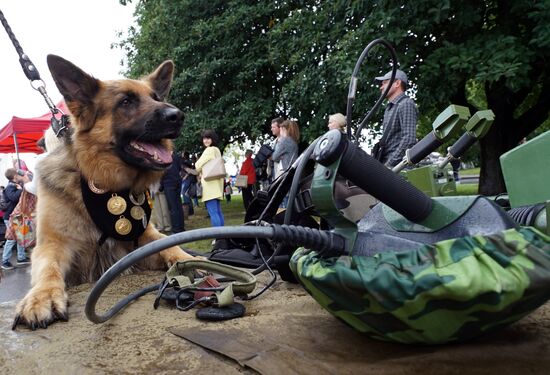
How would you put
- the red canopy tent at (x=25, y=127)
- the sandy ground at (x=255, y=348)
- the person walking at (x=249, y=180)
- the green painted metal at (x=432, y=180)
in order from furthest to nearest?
the red canopy tent at (x=25, y=127) < the person walking at (x=249, y=180) < the green painted metal at (x=432, y=180) < the sandy ground at (x=255, y=348)

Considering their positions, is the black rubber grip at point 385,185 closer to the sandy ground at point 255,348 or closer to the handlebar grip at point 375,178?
Answer: the handlebar grip at point 375,178

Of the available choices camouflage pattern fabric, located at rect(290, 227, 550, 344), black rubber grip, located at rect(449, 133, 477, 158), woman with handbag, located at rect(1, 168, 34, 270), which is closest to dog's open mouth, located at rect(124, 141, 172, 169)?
black rubber grip, located at rect(449, 133, 477, 158)

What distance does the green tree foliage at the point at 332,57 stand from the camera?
6785 mm

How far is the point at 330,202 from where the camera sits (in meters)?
0.98

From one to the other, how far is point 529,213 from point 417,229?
0.39 metres

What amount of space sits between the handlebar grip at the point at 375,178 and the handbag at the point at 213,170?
6.10 metres

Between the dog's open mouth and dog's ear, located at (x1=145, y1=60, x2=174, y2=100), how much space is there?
62 cm

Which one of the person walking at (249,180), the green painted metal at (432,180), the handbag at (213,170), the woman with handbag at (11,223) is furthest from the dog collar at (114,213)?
the person walking at (249,180)

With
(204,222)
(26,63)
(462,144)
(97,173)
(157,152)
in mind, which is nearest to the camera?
(462,144)

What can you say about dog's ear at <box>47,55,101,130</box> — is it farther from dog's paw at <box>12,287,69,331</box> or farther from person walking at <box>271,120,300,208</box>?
person walking at <box>271,120,300,208</box>

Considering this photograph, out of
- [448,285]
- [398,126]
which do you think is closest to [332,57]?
[398,126]

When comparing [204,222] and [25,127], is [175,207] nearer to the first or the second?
[204,222]

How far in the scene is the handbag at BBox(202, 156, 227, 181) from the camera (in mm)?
6980

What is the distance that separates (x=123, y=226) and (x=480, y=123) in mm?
1771
